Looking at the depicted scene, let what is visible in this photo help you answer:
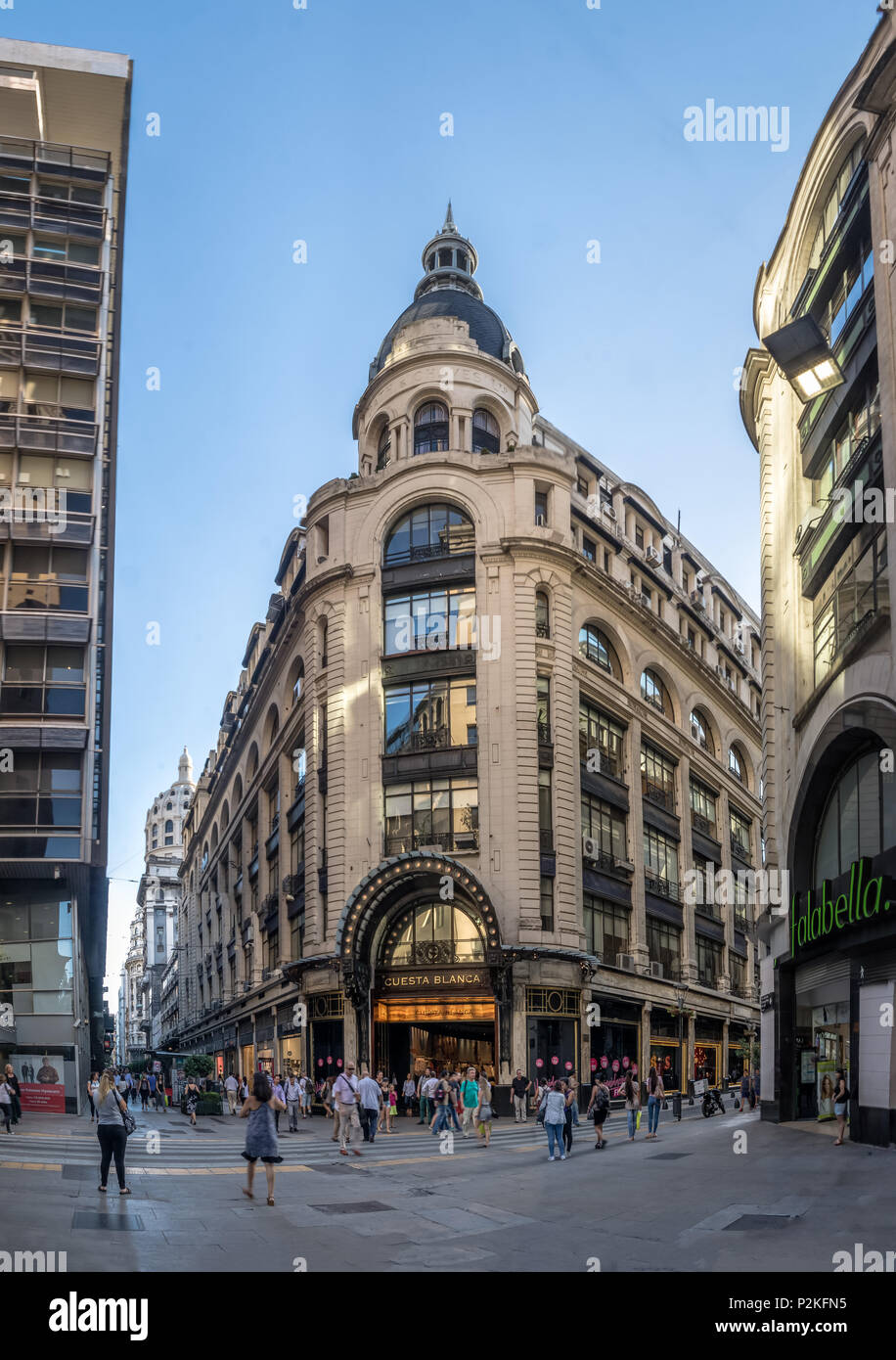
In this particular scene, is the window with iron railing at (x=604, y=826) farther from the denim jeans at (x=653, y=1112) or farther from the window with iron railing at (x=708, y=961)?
the denim jeans at (x=653, y=1112)

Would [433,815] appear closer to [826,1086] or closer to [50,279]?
[826,1086]

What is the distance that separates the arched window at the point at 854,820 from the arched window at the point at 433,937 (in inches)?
641

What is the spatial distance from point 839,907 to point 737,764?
49.5 metres

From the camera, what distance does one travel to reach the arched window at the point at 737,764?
7007 centimetres

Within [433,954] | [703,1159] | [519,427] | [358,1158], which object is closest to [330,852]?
[433,954]

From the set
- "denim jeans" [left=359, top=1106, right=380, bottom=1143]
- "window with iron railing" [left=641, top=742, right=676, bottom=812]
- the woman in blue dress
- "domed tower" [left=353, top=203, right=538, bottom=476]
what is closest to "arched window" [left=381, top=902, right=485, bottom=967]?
"window with iron railing" [left=641, top=742, right=676, bottom=812]

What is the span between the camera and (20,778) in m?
41.7

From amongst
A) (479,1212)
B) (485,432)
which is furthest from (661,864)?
(479,1212)

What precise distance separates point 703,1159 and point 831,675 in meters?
10.2

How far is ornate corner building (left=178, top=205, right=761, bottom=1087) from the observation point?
138 ft

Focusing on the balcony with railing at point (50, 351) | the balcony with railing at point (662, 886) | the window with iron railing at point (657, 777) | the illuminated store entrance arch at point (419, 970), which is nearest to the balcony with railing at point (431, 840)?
the illuminated store entrance arch at point (419, 970)

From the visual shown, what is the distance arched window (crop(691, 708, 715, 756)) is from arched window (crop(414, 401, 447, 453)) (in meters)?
22.4
